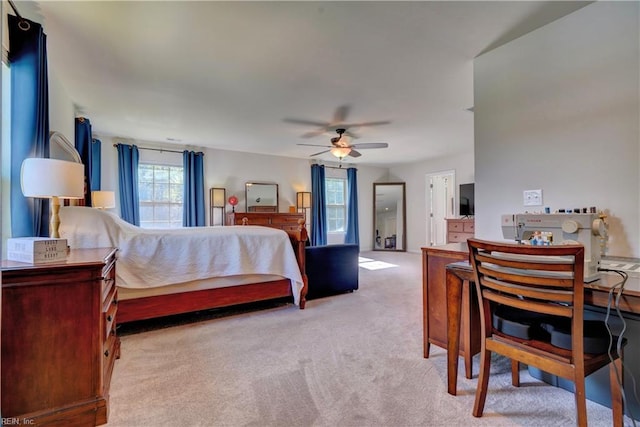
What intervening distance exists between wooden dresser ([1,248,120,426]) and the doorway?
6828mm

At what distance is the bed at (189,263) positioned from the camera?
7.61ft

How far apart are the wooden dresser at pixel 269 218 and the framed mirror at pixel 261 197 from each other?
427 millimetres

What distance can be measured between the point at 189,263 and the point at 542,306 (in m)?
2.59

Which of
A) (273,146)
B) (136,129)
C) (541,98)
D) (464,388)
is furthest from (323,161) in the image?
(464,388)

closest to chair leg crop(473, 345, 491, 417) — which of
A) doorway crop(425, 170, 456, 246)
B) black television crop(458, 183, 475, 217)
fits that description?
black television crop(458, 183, 475, 217)

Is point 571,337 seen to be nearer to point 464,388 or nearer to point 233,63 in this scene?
point 464,388

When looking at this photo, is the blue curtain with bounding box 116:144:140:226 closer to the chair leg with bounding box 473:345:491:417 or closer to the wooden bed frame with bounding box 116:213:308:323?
the wooden bed frame with bounding box 116:213:308:323

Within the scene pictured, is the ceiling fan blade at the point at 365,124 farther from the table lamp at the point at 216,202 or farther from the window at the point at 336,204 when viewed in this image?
the window at the point at 336,204

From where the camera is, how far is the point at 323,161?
7.43 m

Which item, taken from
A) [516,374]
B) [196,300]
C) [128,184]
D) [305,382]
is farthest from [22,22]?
[516,374]

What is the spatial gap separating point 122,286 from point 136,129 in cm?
325

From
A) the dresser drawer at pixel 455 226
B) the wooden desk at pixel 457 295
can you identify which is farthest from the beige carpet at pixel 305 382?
the dresser drawer at pixel 455 226

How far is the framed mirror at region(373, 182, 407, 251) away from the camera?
8.00 meters

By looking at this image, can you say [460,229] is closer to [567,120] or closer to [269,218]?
[269,218]
